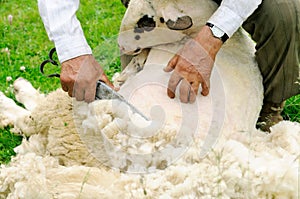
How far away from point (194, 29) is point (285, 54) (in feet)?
1.74

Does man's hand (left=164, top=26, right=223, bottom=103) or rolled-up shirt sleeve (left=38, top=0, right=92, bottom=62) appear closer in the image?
man's hand (left=164, top=26, right=223, bottom=103)

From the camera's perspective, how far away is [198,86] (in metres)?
2.16

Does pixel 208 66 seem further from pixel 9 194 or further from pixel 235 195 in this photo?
pixel 9 194

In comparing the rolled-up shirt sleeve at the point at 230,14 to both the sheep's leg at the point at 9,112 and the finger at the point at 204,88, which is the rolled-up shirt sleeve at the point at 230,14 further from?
the sheep's leg at the point at 9,112

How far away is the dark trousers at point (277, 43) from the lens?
2529 millimetres

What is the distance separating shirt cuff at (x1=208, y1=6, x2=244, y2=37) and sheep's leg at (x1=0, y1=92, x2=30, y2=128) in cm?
137

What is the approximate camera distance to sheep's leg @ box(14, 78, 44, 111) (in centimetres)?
334

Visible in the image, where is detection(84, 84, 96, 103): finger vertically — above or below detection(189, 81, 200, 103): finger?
below

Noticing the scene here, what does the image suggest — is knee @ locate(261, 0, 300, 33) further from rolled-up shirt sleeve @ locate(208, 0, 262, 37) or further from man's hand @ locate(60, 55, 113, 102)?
man's hand @ locate(60, 55, 113, 102)

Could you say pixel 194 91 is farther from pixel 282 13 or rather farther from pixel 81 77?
pixel 282 13

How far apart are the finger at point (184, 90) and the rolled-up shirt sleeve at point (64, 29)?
1.44 ft

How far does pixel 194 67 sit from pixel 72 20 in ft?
1.96

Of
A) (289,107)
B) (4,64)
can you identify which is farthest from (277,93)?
(4,64)

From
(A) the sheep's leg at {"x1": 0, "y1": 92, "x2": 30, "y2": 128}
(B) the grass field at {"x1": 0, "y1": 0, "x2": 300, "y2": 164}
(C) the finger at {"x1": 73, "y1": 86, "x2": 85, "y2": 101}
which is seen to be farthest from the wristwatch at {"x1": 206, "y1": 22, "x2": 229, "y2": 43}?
(A) the sheep's leg at {"x1": 0, "y1": 92, "x2": 30, "y2": 128}
